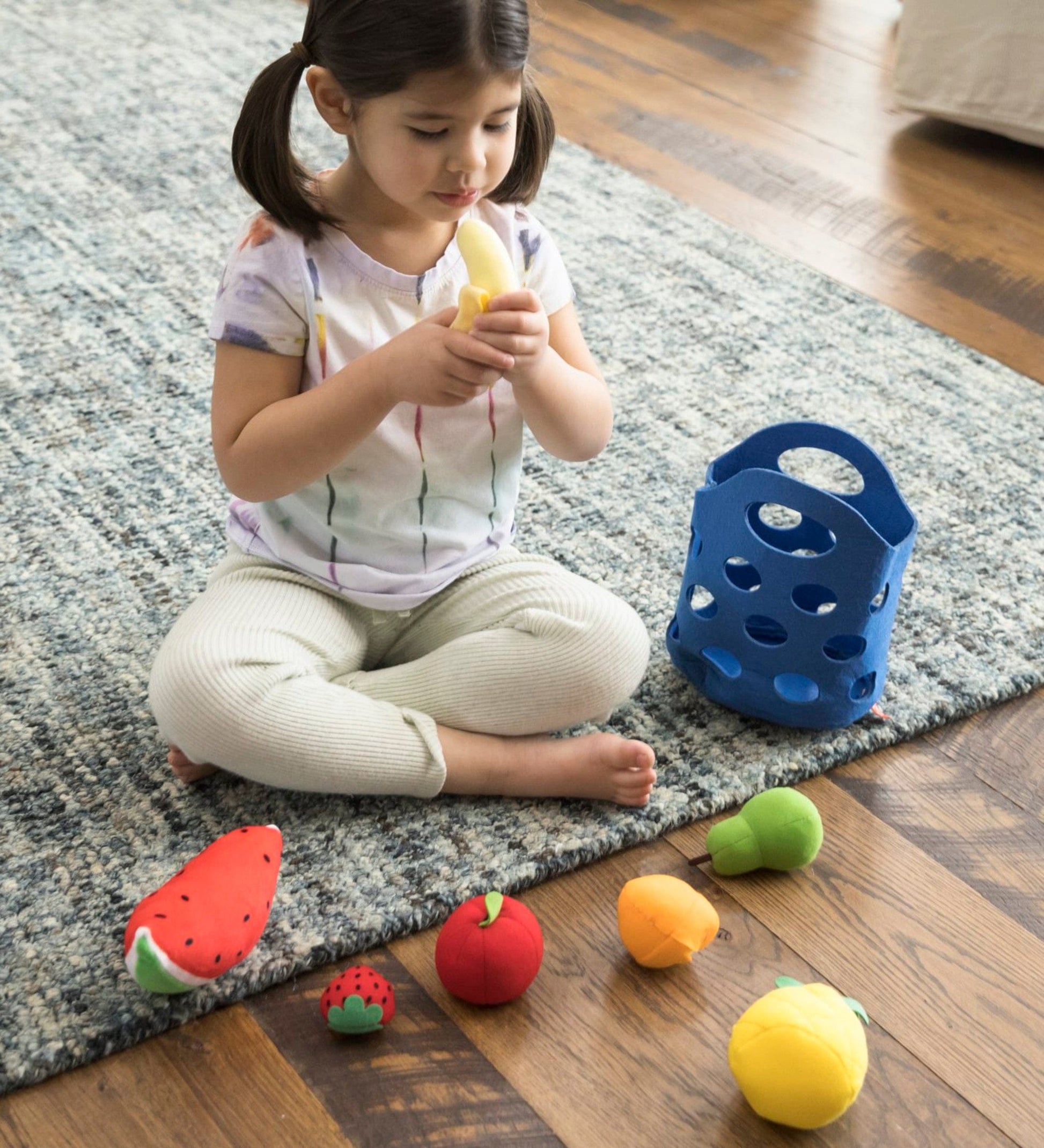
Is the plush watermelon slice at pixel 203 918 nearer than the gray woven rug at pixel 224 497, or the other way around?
the plush watermelon slice at pixel 203 918

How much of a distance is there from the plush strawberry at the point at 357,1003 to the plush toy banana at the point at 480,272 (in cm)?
37

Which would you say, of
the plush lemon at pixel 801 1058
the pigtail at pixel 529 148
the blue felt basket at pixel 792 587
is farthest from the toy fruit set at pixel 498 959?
the pigtail at pixel 529 148

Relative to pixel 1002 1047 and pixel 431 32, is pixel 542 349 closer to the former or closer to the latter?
pixel 431 32

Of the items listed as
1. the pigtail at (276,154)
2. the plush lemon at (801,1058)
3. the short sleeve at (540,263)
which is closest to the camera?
the plush lemon at (801,1058)

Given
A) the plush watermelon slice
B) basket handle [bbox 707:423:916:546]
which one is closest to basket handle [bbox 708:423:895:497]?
basket handle [bbox 707:423:916:546]

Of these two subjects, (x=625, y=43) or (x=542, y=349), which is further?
(x=625, y=43)

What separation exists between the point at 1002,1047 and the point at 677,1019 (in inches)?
7.1

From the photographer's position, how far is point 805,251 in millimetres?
1699

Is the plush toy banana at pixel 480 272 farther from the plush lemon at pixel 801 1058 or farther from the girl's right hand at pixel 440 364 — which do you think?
the plush lemon at pixel 801 1058

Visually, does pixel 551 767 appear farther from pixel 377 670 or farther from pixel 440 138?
pixel 440 138

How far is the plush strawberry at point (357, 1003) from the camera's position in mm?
716

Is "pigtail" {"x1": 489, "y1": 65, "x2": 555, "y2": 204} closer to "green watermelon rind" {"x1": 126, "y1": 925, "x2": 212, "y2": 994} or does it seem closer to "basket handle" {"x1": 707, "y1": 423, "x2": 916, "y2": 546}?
"basket handle" {"x1": 707, "y1": 423, "x2": 916, "y2": 546}

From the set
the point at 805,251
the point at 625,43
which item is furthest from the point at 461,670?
the point at 625,43

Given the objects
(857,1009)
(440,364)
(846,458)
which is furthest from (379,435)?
(857,1009)
